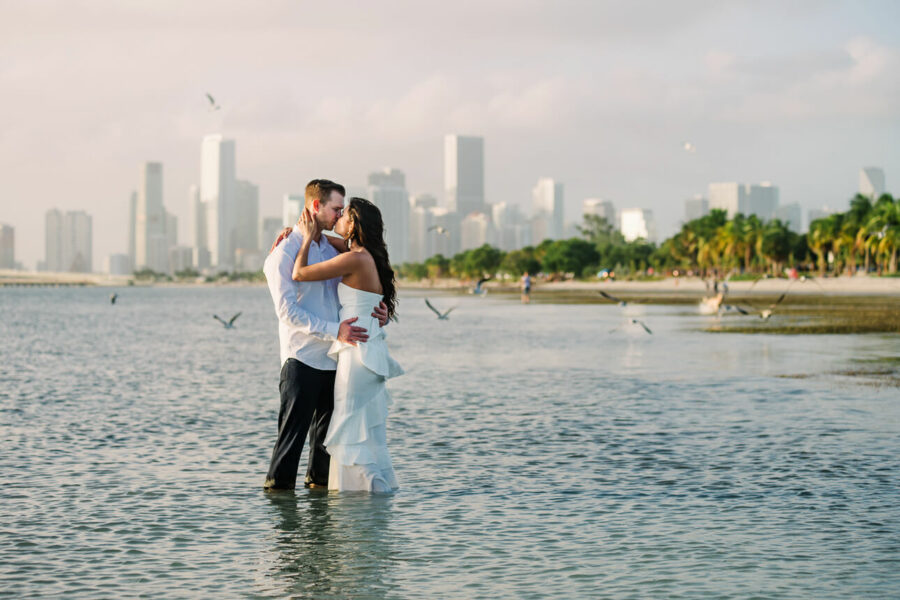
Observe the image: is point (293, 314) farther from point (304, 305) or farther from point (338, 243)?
point (338, 243)

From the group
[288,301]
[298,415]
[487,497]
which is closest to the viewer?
[288,301]

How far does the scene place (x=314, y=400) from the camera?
7.83 meters

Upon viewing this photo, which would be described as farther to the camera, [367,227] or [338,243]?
[338,243]

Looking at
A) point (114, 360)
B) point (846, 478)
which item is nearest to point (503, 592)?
point (846, 478)

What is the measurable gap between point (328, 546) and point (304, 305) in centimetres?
189

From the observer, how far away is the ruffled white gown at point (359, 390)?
762cm

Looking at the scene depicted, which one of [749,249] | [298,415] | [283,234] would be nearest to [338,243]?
[283,234]

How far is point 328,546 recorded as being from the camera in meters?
6.75

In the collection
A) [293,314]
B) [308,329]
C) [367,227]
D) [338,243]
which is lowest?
[308,329]

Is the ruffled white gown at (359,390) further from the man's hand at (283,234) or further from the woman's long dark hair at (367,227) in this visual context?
the man's hand at (283,234)

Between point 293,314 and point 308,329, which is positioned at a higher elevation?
point 293,314

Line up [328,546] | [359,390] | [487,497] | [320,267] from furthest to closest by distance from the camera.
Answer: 1. [487,497]
2. [359,390]
3. [320,267]
4. [328,546]

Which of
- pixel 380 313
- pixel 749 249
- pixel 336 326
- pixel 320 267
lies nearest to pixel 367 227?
pixel 320 267

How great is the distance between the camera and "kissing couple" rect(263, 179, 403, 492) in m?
7.54
